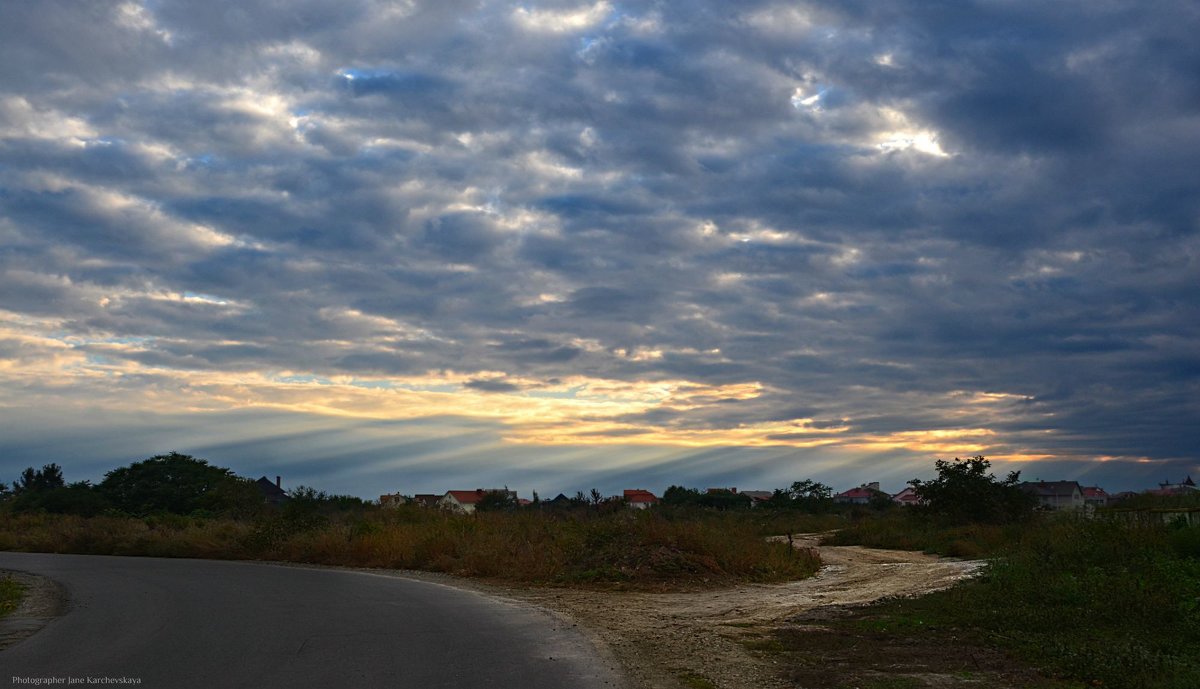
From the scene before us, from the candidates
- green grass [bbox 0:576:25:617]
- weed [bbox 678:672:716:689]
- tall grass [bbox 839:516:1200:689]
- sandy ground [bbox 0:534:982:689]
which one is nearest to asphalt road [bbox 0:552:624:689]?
sandy ground [bbox 0:534:982:689]

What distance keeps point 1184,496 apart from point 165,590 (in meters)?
28.1

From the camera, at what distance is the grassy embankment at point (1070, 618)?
9703 mm

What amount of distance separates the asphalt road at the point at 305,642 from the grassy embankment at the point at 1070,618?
3.27 metres

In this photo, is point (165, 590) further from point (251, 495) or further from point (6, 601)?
point (251, 495)

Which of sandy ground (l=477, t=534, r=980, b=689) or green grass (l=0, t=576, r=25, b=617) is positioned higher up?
green grass (l=0, t=576, r=25, b=617)

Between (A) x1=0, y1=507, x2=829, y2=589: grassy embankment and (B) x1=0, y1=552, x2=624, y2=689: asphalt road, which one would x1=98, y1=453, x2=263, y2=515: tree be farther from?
(B) x1=0, y1=552, x2=624, y2=689: asphalt road

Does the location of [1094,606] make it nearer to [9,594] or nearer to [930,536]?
[9,594]

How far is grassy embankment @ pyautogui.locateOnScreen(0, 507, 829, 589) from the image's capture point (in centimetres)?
2333

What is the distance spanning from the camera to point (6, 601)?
17.9m

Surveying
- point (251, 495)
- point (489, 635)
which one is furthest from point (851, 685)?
point (251, 495)

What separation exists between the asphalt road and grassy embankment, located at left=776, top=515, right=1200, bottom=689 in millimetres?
3268

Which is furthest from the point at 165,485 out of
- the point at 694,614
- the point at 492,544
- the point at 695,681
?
the point at 695,681

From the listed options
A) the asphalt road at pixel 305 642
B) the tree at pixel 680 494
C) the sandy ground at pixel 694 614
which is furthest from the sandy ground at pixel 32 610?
the tree at pixel 680 494

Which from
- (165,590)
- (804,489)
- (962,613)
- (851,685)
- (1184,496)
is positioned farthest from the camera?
(804,489)
